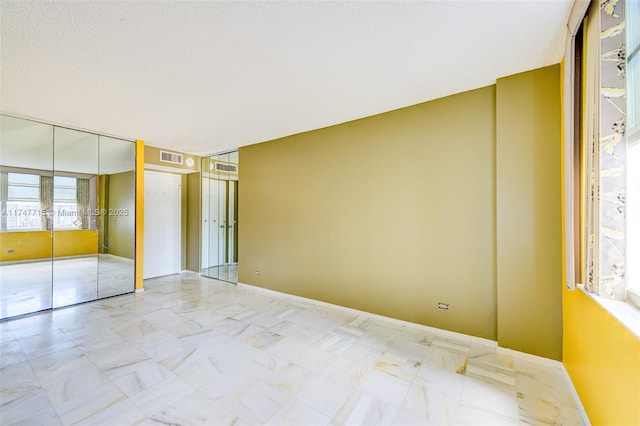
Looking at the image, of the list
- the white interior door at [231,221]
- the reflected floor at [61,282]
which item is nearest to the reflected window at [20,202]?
the reflected floor at [61,282]

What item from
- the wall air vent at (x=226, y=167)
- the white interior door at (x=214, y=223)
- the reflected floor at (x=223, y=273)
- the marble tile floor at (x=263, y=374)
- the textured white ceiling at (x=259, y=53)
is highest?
the textured white ceiling at (x=259, y=53)

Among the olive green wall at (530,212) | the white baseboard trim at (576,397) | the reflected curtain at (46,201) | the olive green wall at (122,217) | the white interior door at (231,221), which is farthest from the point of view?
the white interior door at (231,221)

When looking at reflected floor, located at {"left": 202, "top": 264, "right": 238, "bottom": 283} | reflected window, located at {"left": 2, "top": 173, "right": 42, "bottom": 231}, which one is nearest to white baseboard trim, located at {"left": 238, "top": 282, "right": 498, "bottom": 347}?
reflected floor, located at {"left": 202, "top": 264, "right": 238, "bottom": 283}

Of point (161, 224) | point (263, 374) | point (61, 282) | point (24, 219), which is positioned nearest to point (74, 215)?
point (24, 219)

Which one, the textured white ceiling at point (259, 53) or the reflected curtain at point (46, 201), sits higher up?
the textured white ceiling at point (259, 53)

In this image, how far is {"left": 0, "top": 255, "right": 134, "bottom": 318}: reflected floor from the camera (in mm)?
3793

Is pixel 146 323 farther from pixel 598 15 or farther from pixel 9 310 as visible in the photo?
pixel 598 15

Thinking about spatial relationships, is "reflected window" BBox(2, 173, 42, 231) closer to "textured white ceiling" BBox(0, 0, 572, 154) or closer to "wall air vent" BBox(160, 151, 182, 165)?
"textured white ceiling" BBox(0, 0, 572, 154)

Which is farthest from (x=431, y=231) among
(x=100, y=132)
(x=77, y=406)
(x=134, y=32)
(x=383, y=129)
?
(x=100, y=132)

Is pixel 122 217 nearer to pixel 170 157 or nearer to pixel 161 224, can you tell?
pixel 161 224

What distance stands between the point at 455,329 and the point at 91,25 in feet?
14.5

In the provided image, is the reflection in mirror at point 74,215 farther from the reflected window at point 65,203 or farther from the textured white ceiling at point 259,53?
the textured white ceiling at point 259,53

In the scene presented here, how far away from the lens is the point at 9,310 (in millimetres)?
3672

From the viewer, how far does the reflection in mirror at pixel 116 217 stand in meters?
4.64
